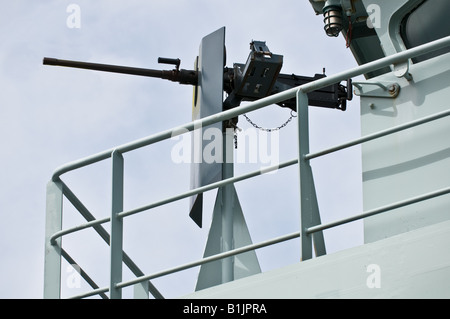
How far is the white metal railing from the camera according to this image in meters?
5.22

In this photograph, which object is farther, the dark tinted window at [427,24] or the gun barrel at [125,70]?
the gun barrel at [125,70]

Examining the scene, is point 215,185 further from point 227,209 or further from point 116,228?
point 227,209

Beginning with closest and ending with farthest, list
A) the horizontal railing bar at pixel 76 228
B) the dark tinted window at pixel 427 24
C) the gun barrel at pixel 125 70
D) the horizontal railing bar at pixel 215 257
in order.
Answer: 1. the horizontal railing bar at pixel 215 257
2. the horizontal railing bar at pixel 76 228
3. the dark tinted window at pixel 427 24
4. the gun barrel at pixel 125 70

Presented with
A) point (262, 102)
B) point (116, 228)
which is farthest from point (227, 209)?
point (262, 102)

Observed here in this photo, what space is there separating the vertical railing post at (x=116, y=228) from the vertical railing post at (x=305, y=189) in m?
1.17

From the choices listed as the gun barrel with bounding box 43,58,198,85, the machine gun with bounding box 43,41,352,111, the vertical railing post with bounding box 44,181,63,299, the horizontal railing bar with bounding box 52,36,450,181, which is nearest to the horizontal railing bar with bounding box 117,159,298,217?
the horizontal railing bar with bounding box 52,36,450,181

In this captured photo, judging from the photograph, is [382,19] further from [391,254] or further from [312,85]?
[391,254]

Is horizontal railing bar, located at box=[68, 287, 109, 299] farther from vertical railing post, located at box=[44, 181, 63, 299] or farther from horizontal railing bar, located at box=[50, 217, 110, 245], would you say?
horizontal railing bar, located at box=[50, 217, 110, 245]

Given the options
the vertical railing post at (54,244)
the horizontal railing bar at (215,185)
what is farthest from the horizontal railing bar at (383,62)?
the vertical railing post at (54,244)

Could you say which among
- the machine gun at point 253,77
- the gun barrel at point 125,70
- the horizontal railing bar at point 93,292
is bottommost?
the horizontal railing bar at point 93,292

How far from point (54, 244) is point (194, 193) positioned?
3.97ft

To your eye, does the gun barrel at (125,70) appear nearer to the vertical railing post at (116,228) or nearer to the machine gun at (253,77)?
the machine gun at (253,77)

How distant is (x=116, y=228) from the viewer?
5.79 metres

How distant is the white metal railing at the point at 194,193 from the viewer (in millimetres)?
5223
